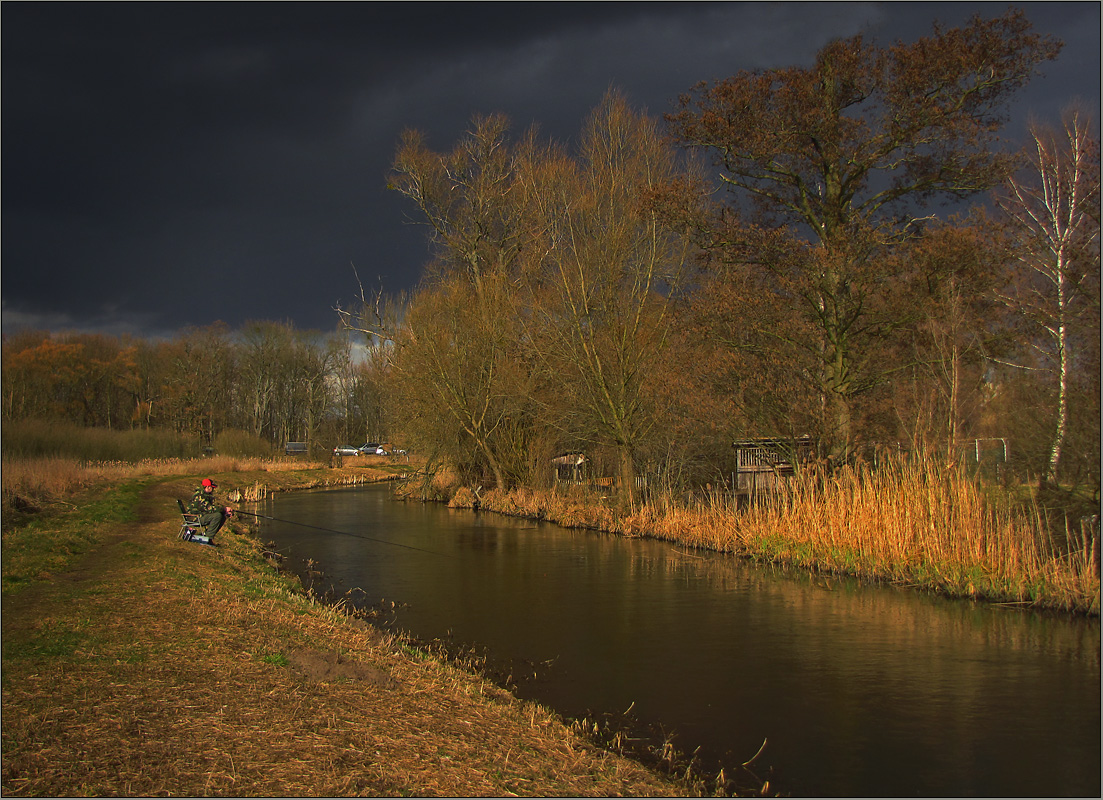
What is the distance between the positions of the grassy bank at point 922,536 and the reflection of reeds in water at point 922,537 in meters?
0.02

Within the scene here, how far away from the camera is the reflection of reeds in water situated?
37.1 ft

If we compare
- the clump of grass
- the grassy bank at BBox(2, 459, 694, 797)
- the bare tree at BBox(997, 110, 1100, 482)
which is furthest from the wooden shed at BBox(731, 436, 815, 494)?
the clump of grass

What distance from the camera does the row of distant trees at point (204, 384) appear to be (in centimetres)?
4988

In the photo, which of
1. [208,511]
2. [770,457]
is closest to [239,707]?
[208,511]

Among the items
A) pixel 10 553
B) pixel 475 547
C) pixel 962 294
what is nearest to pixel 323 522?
pixel 475 547

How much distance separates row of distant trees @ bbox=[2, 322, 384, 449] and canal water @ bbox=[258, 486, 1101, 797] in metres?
21.7

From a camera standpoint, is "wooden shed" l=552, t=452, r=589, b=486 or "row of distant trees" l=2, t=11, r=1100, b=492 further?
"wooden shed" l=552, t=452, r=589, b=486

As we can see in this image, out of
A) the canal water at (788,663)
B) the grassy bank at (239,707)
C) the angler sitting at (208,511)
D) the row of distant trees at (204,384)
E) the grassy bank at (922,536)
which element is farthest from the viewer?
the row of distant trees at (204,384)

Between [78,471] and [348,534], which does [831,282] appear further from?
[78,471]

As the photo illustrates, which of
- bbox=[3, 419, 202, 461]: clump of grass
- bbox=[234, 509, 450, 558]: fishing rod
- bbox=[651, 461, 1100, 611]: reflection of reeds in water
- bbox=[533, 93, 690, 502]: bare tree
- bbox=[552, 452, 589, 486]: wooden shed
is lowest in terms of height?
bbox=[234, 509, 450, 558]: fishing rod

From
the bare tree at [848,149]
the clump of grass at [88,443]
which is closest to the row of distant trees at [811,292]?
the bare tree at [848,149]

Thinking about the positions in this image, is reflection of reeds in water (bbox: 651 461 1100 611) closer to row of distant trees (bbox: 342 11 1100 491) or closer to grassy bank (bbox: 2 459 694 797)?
row of distant trees (bbox: 342 11 1100 491)

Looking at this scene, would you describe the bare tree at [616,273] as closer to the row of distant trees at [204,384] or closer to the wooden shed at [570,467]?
the wooden shed at [570,467]

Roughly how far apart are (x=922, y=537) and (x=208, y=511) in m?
13.5
